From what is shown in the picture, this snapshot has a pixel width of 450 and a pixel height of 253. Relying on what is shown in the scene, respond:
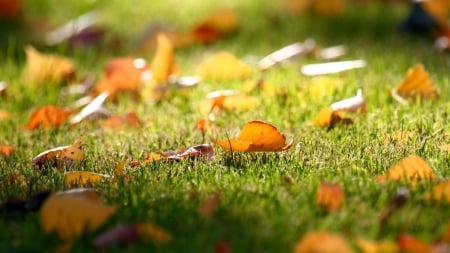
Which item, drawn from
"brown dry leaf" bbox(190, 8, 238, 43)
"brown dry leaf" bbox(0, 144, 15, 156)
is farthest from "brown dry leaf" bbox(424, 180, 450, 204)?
"brown dry leaf" bbox(190, 8, 238, 43)

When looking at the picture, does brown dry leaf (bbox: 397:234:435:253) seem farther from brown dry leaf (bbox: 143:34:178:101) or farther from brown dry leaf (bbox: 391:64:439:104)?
brown dry leaf (bbox: 143:34:178:101)

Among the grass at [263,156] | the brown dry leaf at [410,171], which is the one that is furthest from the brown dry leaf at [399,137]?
the brown dry leaf at [410,171]

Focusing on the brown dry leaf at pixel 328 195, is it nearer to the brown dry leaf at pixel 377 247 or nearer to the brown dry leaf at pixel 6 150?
the brown dry leaf at pixel 377 247

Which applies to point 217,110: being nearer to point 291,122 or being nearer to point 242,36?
point 291,122

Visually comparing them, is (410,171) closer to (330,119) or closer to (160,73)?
(330,119)

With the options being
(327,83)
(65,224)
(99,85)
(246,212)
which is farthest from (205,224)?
(99,85)

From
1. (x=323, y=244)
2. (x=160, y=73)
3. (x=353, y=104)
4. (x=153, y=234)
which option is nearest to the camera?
(x=323, y=244)

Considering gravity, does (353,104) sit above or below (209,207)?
above

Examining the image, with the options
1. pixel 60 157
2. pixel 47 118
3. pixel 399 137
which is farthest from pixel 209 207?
pixel 47 118
